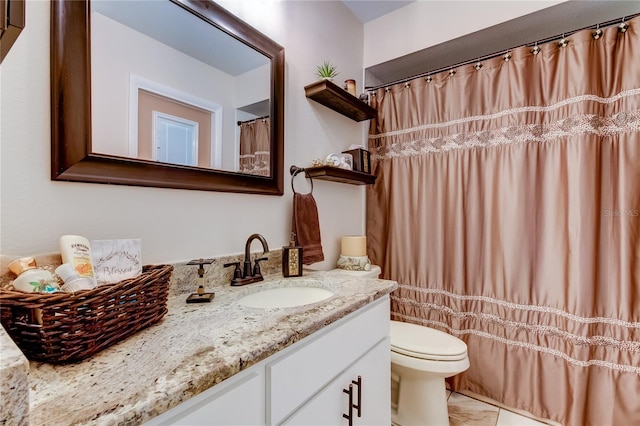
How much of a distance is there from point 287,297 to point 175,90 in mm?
878

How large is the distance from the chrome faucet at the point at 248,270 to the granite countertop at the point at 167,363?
246mm

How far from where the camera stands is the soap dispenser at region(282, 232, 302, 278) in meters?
1.30

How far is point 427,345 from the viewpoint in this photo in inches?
55.5

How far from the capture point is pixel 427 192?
6.18ft

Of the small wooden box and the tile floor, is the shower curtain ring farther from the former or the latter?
the tile floor

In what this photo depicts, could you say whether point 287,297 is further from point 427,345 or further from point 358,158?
point 358,158

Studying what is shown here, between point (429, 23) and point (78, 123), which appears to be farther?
point (429, 23)

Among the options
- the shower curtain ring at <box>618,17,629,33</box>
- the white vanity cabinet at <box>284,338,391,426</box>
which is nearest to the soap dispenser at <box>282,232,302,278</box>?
the white vanity cabinet at <box>284,338,391,426</box>

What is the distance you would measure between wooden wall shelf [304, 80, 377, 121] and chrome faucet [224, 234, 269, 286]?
0.86 m

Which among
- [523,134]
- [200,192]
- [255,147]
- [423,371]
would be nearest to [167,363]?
[200,192]

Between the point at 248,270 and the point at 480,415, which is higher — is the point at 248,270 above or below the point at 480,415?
above

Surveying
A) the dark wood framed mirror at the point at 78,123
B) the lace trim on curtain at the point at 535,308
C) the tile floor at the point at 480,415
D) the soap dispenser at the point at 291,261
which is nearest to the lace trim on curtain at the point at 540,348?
the lace trim on curtain at the point at 535,308

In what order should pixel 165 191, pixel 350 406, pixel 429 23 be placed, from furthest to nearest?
pixel 429 23 → pixel 165 191 → pixel 350 406

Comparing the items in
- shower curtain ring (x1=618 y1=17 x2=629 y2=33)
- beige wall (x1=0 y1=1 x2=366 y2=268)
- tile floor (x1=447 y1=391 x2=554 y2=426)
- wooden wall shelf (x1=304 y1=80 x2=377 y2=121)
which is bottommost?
tile floor (x1=447 y1=391 x2=554 y2=426)
